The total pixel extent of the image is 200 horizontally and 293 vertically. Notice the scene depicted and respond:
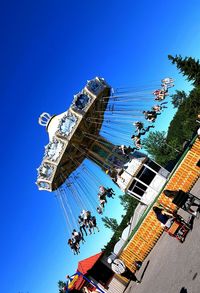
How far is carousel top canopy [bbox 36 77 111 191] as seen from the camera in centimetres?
2619

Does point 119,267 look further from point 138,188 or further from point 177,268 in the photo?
point 177,268

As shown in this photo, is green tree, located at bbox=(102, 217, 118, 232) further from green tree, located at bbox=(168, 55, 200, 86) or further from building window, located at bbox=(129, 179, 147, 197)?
building window, located at bbox=(129, 179, 147, 197)

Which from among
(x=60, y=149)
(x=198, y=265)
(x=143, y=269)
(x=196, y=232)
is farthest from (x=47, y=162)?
(x=198, y=265)

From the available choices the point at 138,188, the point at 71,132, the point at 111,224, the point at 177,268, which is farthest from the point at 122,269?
the point at 111,224

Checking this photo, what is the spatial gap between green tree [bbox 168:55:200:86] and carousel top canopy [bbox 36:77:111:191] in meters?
22.9

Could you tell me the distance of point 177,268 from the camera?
51.0 feet

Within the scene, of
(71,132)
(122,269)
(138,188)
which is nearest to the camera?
(122,269)

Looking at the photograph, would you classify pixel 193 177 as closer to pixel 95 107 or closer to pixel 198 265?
pixel 95 107

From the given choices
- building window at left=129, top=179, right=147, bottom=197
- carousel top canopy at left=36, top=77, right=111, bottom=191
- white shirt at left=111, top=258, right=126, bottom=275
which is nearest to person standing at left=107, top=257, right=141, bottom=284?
white shirt at left=111, top=258, right=126, bottom=275

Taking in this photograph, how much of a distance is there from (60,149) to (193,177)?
9.91 meters

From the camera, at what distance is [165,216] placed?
2184 cm

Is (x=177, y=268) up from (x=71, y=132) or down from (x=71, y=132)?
down

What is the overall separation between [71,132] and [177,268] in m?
13.6

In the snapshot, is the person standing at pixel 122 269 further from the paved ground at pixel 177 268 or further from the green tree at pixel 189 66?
the green tree at pixel 189 66
